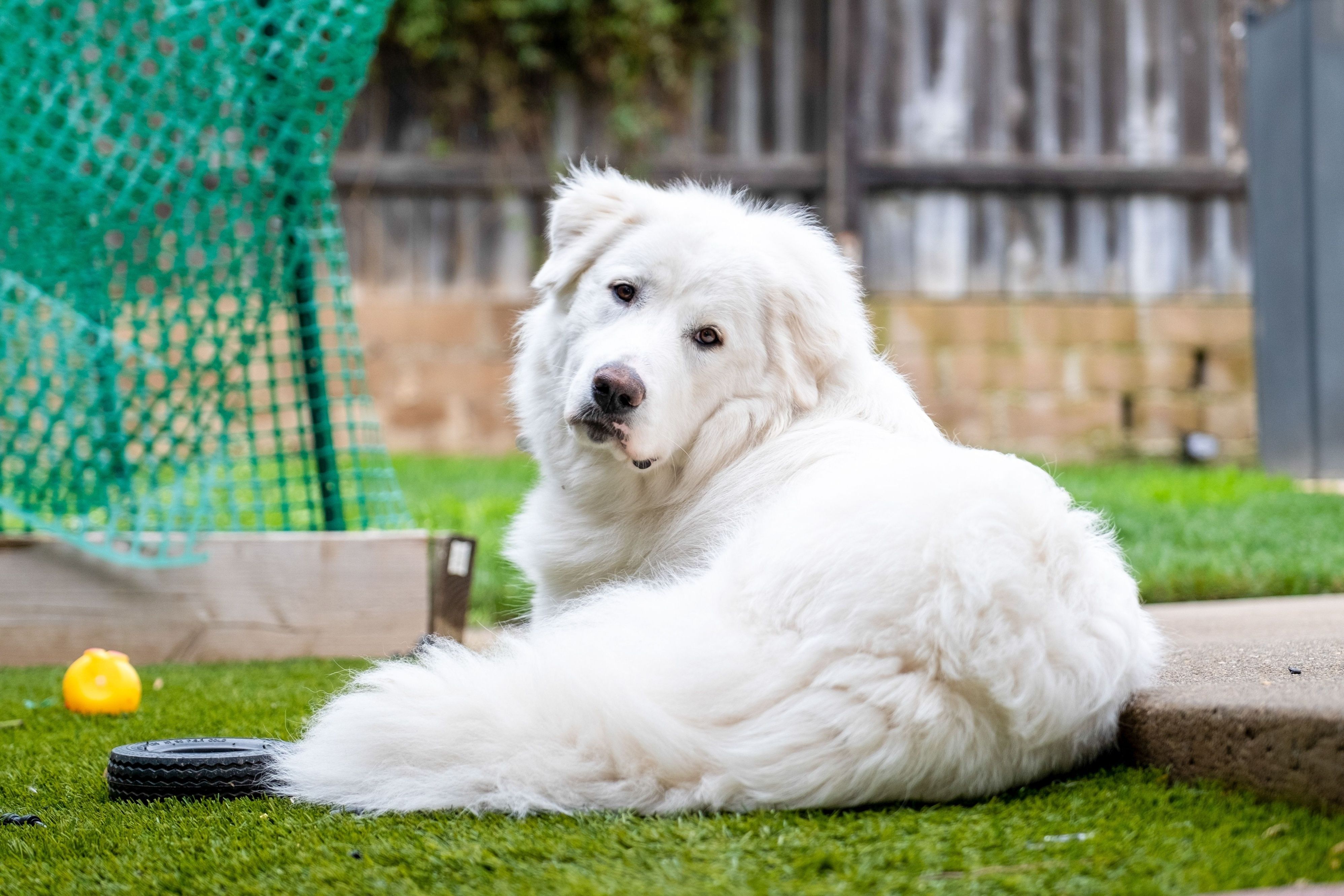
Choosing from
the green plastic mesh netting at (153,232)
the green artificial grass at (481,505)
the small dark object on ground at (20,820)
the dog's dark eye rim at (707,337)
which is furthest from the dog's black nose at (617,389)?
the green plastic mesh netting at (153,232)

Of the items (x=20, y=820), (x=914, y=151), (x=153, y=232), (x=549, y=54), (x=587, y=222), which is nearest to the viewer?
(x=20, y=820)

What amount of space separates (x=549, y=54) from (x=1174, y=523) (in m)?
5.45

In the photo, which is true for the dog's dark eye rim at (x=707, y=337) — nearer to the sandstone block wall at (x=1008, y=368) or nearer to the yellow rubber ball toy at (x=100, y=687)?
the yellow rubber ball toy at (x=100, y=687)

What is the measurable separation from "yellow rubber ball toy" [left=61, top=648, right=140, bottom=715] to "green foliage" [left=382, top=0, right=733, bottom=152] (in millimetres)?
6271

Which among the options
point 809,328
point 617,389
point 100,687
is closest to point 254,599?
point 100,687

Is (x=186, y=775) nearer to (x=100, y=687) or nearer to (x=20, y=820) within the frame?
(x=20, y=820)

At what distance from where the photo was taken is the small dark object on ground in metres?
1.98

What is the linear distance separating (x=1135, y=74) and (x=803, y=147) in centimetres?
246

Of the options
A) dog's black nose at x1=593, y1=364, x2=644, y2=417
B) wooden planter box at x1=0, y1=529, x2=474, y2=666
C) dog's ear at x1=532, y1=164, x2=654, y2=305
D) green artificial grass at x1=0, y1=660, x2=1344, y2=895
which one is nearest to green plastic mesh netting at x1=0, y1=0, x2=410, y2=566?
wooden planter box at x1=0, y1=529, x2=474, y2=666

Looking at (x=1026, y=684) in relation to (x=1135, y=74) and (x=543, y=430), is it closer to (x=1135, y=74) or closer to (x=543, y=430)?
(x=543, y=430)

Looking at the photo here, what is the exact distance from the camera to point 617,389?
250 centimetres

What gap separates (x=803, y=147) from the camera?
880 cm

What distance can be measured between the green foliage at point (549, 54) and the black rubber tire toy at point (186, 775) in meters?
7.02

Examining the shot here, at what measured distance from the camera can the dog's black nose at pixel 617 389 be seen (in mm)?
2500
